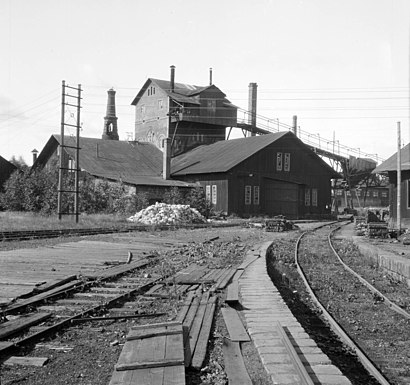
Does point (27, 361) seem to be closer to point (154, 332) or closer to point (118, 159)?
point (154, 332)

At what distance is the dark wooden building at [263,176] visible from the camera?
140 feet

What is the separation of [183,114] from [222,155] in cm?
908

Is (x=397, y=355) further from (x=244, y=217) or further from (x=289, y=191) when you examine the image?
(x=289, y=191)

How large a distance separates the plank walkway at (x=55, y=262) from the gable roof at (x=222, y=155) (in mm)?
24329

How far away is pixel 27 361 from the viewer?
5070mm

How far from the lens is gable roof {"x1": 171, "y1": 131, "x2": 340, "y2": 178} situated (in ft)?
143

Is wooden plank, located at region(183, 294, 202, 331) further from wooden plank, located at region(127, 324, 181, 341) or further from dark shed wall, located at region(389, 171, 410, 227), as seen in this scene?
dark shed wall, located at region(389, 171, 410, 227)

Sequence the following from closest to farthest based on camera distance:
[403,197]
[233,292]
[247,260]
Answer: [233,292] < [247,260] < [403,197]

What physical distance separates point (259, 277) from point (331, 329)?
3.07 m

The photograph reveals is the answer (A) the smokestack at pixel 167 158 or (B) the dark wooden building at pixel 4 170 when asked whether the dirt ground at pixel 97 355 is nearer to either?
(A) the smokestack at pixel 167 158

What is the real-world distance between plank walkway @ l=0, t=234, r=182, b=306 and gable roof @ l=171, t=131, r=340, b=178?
24.3 m

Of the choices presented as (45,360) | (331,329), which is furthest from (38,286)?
(331,329)

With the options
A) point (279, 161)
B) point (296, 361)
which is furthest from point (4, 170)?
point (296, 361)

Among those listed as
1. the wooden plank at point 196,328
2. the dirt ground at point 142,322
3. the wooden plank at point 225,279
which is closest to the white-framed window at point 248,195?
the dirt ground at point 142,322
